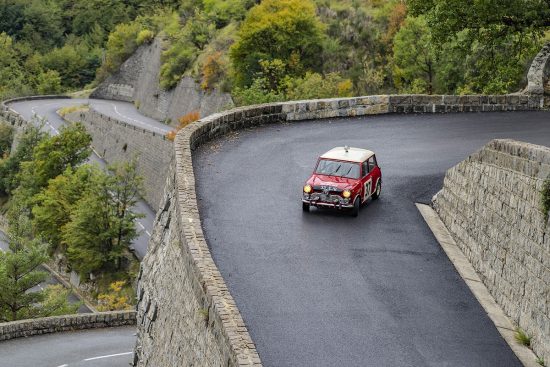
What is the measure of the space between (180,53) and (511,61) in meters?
57.0

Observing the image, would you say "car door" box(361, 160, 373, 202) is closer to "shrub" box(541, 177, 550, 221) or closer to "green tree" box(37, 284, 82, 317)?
"shrub" box(541, 177, 550, 221)

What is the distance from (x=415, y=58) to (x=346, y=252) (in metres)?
32.1

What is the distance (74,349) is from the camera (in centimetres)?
3350

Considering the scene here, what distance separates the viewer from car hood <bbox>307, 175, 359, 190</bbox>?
71.4ft

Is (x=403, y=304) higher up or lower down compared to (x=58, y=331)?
higher up

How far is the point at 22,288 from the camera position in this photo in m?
43.4

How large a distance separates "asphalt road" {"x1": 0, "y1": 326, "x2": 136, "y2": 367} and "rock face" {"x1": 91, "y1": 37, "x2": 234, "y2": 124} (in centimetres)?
2912

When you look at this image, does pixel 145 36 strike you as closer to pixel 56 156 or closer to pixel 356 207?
pixel 56 156

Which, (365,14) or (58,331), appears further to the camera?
(365,14)

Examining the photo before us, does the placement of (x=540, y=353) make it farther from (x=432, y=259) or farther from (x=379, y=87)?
(x=379, y=87)

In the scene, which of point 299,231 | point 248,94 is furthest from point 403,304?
point 248,94

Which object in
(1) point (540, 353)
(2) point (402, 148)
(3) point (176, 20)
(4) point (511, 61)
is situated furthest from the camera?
(3) point (176, 20)

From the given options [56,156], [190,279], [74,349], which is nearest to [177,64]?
[56,156]

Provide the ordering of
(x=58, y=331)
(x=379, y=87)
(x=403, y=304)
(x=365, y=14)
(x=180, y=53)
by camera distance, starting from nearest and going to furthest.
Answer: (x=403, y=304), (x=58, y=331), (x=379, y=87), (x=365, y=14), (x=180, y=53)
